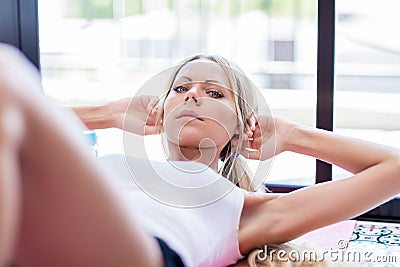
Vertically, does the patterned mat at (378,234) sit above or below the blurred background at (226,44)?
below

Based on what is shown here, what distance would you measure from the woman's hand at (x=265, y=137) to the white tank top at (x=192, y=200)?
0.11m

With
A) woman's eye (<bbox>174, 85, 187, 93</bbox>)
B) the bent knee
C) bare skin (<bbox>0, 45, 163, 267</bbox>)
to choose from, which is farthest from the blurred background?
the bent knee

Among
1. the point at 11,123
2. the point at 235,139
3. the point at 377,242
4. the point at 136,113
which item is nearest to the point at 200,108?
the point at 235,139

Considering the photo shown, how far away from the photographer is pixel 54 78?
2777 mm

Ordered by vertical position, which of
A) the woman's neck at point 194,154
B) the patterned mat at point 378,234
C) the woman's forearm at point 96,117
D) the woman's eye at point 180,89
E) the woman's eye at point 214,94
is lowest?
the patterned mat at point 378,234

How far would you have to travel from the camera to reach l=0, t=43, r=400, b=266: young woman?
2.73 feet

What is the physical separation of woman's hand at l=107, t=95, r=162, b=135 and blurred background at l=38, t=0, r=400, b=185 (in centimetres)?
56

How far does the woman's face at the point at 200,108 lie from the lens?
1.46 m

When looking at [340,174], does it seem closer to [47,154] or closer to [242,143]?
[242,143]

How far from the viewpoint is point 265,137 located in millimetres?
1532

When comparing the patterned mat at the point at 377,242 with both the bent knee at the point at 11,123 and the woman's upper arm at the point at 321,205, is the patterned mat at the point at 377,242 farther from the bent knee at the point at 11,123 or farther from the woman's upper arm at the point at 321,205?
the bent knee at the point at 11,123

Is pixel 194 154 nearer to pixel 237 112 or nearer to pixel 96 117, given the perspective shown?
pixel 237 112

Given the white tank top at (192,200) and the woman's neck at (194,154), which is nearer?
the white tank top at (192,200)

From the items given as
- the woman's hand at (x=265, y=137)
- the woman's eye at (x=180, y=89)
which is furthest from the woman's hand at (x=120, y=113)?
the woman's hand at (x=265, y=137)
